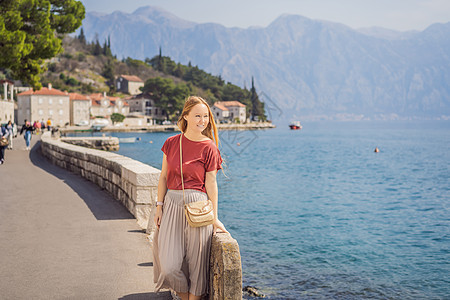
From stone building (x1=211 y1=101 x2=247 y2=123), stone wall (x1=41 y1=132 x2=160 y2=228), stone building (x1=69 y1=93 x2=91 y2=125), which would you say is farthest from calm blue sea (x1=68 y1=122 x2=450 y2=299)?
stone building (x1=211 y1=101 x2=247 y2=123)

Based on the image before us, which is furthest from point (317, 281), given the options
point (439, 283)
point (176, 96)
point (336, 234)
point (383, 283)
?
point (176, 96)

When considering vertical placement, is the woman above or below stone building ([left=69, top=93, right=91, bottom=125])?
below

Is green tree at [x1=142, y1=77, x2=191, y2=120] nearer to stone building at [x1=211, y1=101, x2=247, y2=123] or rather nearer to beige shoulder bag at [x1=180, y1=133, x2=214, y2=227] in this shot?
stone building at [x1=211, y1=101, x2=247, y2=123]

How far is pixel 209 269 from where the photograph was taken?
13.2 ft

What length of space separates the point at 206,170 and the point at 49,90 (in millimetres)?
94283

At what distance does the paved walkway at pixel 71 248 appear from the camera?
4.72m

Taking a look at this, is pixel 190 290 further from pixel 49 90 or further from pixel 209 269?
pixel 49 90

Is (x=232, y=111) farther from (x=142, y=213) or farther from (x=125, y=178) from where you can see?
(x=142, y=213)

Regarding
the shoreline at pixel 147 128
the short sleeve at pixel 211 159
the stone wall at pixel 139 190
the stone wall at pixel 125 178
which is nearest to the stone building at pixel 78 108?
the shoreline at pixel 147 128

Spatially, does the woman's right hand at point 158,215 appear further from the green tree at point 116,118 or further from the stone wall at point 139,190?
the green tree at point 116,118

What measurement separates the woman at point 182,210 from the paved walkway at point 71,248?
2.48ft

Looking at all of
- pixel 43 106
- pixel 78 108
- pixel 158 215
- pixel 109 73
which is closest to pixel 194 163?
pixel 158 215

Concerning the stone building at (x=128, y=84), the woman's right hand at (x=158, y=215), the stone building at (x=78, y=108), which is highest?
the stone building at (x=128, y=84)

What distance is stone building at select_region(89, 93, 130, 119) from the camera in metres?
106
